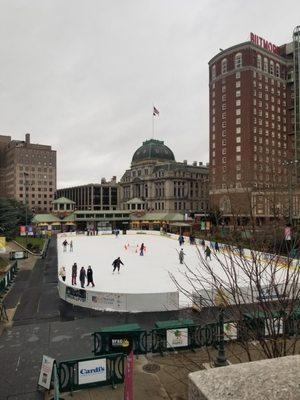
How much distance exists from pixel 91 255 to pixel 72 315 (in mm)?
20204

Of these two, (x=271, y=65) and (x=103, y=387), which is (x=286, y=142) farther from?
(x=103, y=387)

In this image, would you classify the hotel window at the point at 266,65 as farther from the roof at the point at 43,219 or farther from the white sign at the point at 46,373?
the white sign at the point at 46,373

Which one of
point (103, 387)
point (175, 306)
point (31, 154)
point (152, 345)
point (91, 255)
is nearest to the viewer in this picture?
point (103, 387)

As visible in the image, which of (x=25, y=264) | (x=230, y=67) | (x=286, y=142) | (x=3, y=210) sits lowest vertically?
(x=25, y=264)

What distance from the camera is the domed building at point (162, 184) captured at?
4247 inches

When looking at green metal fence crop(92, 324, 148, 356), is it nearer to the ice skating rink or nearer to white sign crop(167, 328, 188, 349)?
white sign crop(167, 328, 188, 349)

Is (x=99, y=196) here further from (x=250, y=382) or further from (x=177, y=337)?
(x=250, y=382)

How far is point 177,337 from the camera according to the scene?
1212 centimetres

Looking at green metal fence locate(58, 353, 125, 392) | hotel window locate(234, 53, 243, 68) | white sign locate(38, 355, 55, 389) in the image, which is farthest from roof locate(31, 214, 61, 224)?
green metal fence locate(58, 353, 125, 392)

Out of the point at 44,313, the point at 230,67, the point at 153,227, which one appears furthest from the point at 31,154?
the point at 44,313

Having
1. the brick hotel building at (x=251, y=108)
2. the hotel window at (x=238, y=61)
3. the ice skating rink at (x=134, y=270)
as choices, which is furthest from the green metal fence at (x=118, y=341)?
the hotel window at (x=238, y=61)

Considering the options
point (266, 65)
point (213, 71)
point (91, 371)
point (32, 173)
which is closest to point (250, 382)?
point (91, 371)

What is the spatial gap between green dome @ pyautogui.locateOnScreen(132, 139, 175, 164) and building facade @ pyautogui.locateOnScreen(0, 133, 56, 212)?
160 feet

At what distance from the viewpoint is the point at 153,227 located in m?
90.8
